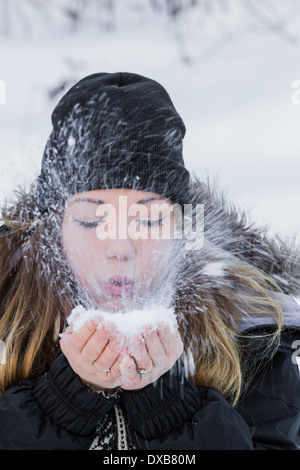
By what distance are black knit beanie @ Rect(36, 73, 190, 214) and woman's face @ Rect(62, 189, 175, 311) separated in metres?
0.04

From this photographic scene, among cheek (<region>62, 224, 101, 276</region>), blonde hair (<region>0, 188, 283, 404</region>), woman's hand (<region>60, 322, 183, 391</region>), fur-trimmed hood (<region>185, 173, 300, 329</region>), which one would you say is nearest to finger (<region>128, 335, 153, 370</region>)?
woman's hand (<region>60, 322, 183, 391</region>)

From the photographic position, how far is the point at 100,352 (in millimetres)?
1050

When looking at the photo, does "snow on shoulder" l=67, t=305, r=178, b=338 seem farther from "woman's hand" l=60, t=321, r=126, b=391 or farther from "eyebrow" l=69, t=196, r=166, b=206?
"eyebrow" l=69, t=196, r=166, b=206

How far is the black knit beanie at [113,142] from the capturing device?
3.84 ft

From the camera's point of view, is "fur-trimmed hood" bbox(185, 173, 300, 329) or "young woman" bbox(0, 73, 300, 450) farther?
"fur-trimmed hood" bbox(185, 173, 300, 329)

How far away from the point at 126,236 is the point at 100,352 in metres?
0.30

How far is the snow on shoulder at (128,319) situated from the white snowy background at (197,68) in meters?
0.47

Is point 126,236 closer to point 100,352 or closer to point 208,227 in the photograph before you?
point 100,352

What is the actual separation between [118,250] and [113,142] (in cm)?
29

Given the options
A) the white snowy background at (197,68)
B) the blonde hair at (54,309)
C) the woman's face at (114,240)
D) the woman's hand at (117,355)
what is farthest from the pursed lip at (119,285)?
the white snowy background at (197,68)

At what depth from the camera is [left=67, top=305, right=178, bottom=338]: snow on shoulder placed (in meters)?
1.07

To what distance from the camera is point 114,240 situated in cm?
113

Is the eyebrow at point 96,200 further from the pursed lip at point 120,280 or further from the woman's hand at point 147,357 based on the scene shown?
the woman's hand at point 147,357
